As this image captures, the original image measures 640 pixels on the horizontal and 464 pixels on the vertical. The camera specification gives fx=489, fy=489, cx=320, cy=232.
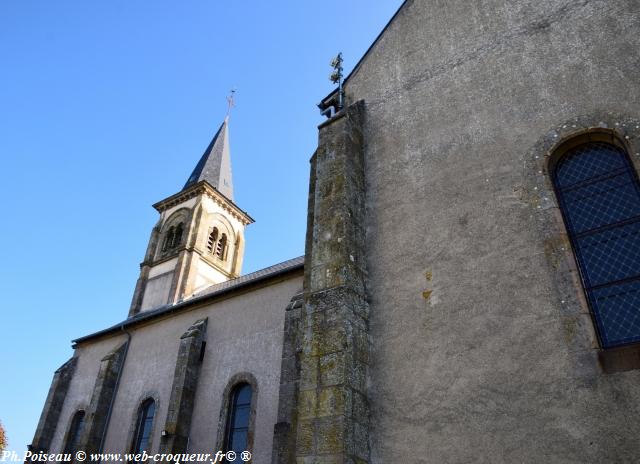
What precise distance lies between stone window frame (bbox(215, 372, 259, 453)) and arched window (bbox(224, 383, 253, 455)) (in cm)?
8

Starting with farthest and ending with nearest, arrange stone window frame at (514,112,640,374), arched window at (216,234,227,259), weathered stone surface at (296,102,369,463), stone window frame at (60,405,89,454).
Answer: arched window at (216,234,227,259) < stone window frame at (60,405,89,454) < weathered stone surface at (296,102,369,463) < stone window frame at (514,112,640,374)

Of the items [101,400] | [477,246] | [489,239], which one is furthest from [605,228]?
[101,400]

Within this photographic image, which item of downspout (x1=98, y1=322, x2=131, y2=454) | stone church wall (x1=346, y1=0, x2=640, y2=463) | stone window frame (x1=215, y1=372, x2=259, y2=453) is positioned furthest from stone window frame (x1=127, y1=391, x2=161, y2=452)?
stone church wall (x1=346, y1=0, x2=640, y2=463)

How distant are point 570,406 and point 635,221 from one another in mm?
2226

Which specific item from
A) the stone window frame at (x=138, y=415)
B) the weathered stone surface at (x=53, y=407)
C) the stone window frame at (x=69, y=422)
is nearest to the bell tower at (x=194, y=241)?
the weathered stone surface at (x=53, y=407)

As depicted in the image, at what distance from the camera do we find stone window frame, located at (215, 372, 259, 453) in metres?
11.2

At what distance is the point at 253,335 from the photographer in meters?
12.8

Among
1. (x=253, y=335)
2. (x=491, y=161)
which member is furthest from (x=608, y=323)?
(x=253, y=335)

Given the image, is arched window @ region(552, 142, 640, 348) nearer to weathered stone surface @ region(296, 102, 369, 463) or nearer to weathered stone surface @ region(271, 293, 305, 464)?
weathered stone surface @ region(296, 102, 369, 463)

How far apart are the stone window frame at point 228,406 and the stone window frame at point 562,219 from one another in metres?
8.20

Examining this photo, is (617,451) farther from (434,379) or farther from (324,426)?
(324,426)

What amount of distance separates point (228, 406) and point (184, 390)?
1.40 metres

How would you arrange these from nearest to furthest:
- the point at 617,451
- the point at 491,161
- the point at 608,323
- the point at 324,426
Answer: the point at 617,451 → the point at 608,323 → the point at 324,426 → the point at 491,161

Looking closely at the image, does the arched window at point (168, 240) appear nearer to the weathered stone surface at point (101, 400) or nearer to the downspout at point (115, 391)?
the downspout at point (115, 391)
